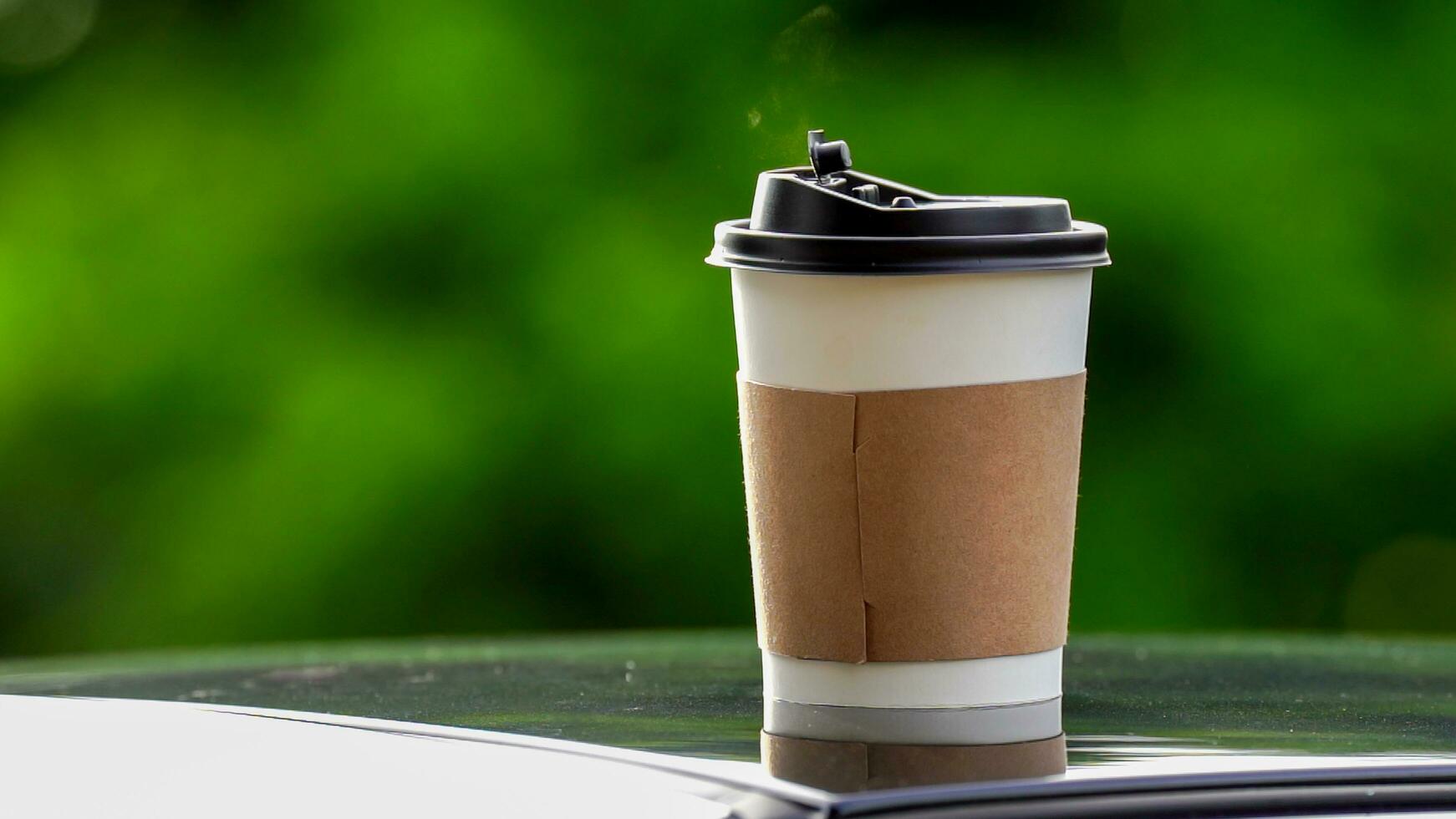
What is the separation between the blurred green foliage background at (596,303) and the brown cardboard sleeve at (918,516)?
5424 millimetres

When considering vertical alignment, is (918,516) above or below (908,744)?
above

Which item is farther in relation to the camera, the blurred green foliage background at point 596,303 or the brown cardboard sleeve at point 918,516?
the blurred green foliage background at point 596,303

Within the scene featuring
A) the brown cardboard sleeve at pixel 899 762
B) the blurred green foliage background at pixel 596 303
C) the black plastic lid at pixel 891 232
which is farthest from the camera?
the blurred green foliage background at pixel 596 303

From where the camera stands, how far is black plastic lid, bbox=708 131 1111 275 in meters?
1.33

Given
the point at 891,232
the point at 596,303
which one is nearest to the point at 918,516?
the point at 891,232

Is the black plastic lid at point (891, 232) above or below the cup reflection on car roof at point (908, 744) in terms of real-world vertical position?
above

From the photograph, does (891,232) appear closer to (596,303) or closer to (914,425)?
(914,425)

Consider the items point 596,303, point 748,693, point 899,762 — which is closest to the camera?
point 899,762

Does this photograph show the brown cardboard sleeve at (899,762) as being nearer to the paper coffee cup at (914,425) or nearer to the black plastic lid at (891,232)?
the paper coffee cup at (914,425)

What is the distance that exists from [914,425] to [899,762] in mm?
314

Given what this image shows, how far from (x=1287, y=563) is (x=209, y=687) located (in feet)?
20.5

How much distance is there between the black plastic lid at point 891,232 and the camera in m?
1.33

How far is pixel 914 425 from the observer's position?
136 cm

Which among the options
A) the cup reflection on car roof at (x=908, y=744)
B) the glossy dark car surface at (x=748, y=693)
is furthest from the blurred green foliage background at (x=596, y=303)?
the cup reflection on car roof at (x=908, y=744)
